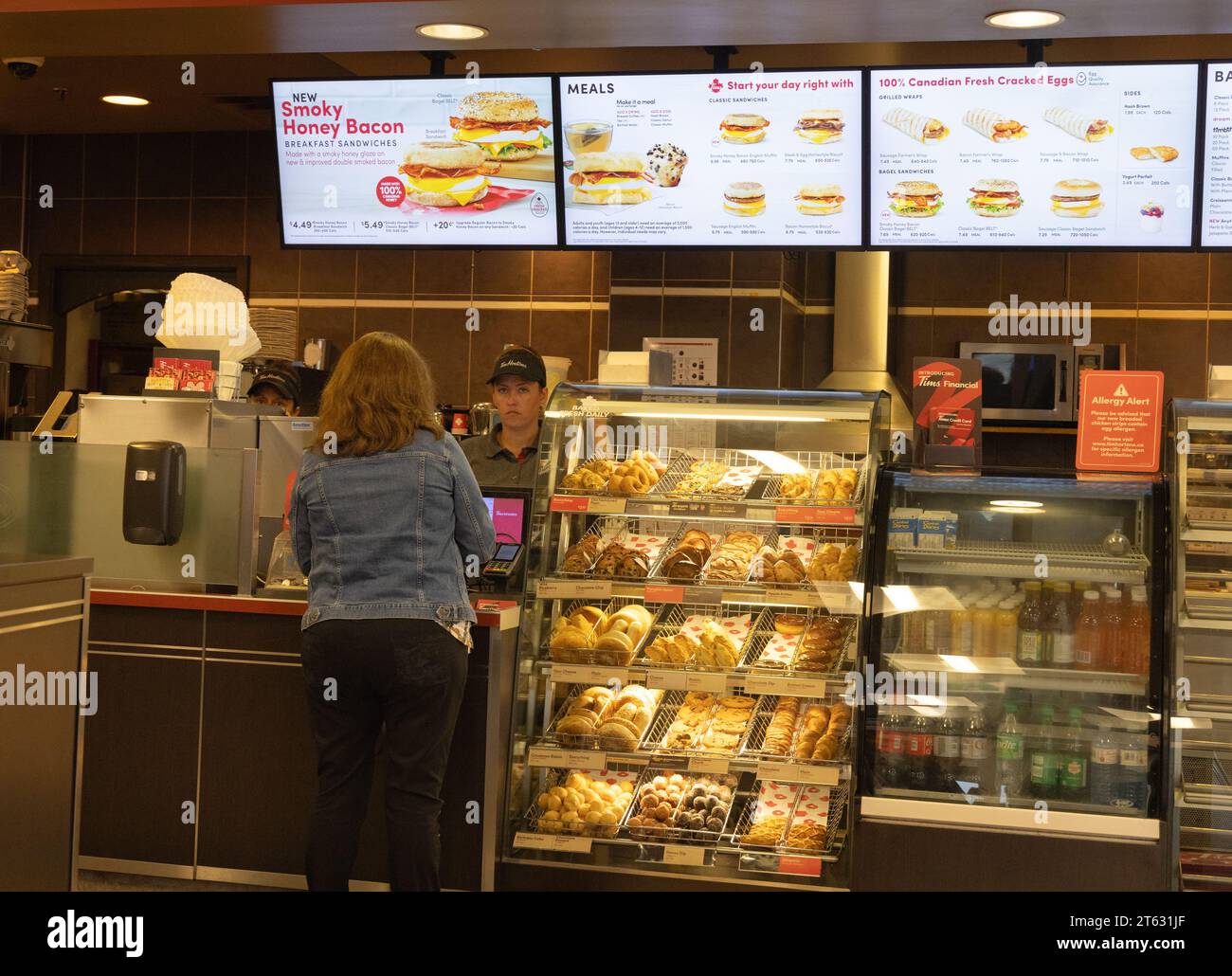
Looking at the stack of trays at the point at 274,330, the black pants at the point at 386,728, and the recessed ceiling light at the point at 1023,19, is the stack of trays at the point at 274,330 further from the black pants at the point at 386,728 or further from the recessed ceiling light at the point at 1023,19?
the recessed ceiling light at the point at 1023,19

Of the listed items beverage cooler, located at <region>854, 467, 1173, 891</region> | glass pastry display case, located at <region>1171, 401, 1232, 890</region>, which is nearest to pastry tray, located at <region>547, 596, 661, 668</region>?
beverage cooler, located at <region>854, 467, 1173, 891</region>

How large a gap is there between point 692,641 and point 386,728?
1.02 metres

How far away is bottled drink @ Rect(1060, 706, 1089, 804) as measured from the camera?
3527 millimetres

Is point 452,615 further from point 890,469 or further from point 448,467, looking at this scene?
point 890,469

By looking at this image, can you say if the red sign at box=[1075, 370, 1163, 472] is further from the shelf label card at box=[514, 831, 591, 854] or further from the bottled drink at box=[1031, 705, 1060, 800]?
the shelf label card at box=[514, 831, 591, 854]

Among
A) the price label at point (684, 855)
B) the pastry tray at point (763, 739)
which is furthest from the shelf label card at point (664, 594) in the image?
the price label at point (684, 855)

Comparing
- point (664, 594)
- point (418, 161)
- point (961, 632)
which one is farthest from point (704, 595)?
point (418, 161)

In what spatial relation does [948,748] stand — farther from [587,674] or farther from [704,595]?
[587,674]

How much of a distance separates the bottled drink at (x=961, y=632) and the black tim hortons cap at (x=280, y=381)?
3545mm

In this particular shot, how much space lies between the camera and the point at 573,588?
3.78 m

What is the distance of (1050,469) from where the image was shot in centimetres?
372

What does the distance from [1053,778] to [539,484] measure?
5.65ft

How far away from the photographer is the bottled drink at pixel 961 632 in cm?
364
